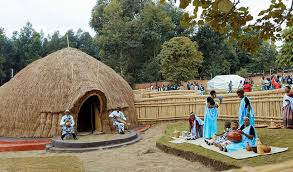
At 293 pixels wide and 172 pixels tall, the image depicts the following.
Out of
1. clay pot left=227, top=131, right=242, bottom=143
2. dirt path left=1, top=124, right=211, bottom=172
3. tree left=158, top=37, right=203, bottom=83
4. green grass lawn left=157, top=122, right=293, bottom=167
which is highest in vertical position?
tree left=158, top=37, right=203, bottom=83

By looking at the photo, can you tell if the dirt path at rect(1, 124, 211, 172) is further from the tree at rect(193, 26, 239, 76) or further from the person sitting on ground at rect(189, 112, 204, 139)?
the tree at rect(193, 26, 239, 76)

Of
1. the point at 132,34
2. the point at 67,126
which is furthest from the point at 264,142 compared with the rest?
the point at 132,34

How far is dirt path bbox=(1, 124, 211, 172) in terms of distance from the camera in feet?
31.2

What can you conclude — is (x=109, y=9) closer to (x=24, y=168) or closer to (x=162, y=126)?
(x=162, y=126)

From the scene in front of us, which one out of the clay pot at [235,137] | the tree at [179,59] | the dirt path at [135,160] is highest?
the tree at [179,59]

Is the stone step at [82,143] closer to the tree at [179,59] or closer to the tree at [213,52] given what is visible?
the tree at [179,59]

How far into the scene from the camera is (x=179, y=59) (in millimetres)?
37812

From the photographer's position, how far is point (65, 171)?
9203mm

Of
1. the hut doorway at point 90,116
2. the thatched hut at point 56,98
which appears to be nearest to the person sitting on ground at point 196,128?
the thatched hut at point 56,98

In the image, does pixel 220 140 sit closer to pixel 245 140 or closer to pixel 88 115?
pixel 245 140

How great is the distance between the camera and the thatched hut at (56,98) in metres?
15.7

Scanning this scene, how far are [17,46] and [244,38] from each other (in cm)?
4977

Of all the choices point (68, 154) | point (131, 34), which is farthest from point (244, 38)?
point (131, 34)

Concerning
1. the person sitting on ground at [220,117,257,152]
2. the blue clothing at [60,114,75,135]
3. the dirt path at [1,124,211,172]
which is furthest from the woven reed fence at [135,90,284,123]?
the blue clothing at [60,114,75,135]
